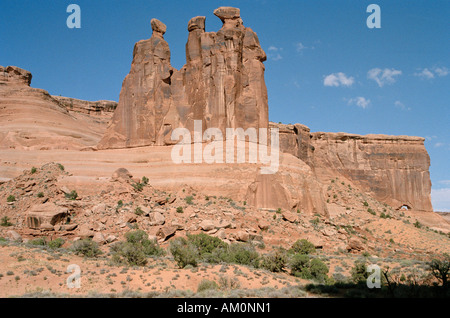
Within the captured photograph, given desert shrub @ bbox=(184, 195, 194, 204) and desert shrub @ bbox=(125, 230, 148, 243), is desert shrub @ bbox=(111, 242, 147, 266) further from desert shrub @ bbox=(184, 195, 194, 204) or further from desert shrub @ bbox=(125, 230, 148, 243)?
desert shrub @ bbox=(184, 195, 194, 204)

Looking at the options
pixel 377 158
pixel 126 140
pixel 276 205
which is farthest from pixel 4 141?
pixel 377 158

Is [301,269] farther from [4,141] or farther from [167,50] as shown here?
[4,141]

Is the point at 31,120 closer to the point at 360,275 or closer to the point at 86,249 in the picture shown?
the point at 86,249

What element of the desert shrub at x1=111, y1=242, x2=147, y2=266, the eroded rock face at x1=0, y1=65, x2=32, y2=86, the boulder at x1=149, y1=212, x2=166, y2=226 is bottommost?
the desert shrub at x1=111, y1=242, x2=147, y2=266

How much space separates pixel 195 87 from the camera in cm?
4269

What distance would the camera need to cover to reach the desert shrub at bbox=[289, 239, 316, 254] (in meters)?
27.2

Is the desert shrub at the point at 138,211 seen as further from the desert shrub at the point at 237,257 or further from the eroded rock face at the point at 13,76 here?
the eroded rock face at the point at 13,76

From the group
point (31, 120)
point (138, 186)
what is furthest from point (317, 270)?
point (31, 120)

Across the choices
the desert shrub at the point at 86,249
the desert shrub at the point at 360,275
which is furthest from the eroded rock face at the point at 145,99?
the desert shrub at the point at 360,275

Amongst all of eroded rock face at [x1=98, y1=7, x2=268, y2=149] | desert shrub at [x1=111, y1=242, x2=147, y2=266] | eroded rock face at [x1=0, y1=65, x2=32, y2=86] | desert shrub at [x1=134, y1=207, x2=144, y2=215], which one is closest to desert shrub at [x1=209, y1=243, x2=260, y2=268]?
desert shrub at [x1=111, y1=242, x2=147, y2=266]

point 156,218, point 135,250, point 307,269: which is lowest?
point 307,269

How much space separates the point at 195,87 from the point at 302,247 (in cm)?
2246

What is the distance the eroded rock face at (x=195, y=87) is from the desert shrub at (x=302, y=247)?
51.0 feet

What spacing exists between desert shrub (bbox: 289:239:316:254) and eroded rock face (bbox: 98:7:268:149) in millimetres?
15551
